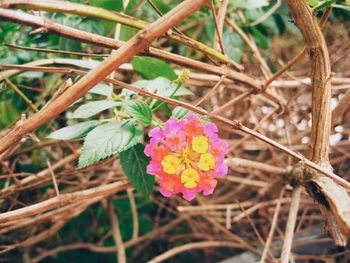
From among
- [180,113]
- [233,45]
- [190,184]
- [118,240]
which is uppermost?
[233,45]

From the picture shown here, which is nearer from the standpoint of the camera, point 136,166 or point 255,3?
point 136,166

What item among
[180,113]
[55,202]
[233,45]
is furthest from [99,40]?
[233,45]

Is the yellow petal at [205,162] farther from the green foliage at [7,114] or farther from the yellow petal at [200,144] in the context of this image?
the green foliage at [7,114]

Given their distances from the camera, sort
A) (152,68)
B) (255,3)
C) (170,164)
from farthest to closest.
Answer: (255,3)
(152,68)
(170,164)

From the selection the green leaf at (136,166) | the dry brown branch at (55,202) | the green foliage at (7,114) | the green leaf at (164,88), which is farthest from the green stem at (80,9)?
the green foliage at (7,114)

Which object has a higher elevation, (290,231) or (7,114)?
(7,114)

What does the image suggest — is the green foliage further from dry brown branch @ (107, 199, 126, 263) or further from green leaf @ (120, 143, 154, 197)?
green leaf @ (120, 143, 154, 197)

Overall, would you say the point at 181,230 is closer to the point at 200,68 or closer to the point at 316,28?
the point at 200,68

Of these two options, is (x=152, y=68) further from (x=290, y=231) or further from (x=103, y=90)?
(x=290, y=231)
